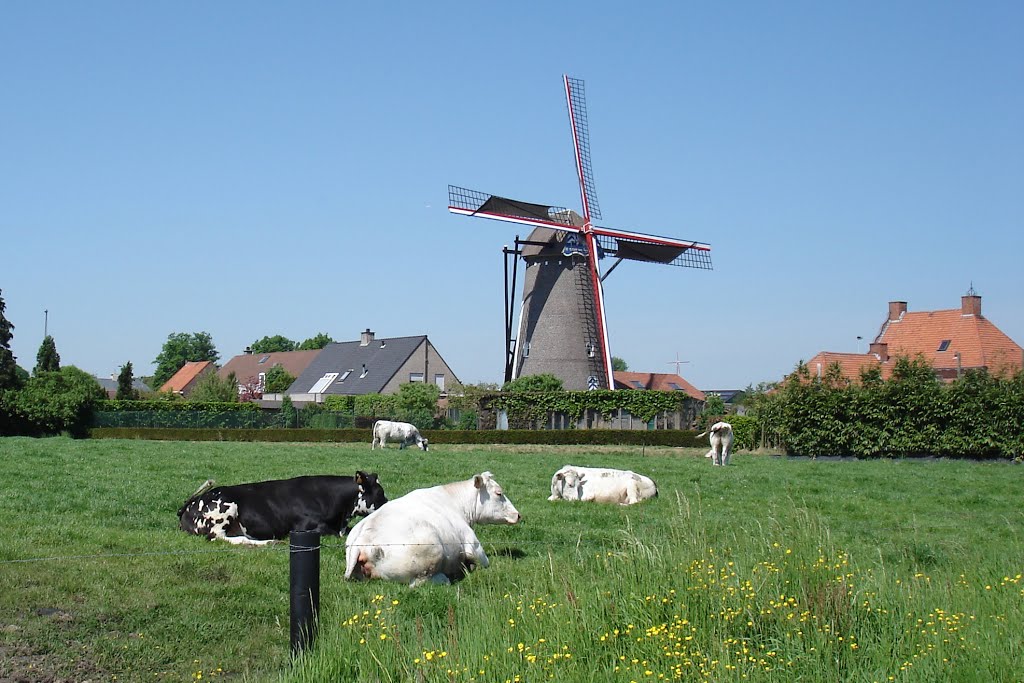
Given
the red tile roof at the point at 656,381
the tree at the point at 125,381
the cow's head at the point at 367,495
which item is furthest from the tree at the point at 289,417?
the cow's head at the point at 367,495

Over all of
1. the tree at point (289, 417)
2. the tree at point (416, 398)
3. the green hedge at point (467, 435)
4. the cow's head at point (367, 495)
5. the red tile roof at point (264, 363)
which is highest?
the red tile roof at point (264, 363)

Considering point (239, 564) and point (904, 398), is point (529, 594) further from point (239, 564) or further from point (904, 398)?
point (904, 398)

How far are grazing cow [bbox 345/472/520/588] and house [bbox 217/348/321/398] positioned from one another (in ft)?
271

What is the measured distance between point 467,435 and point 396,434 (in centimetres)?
481

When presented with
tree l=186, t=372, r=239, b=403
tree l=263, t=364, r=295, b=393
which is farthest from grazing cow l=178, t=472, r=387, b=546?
tree l=263, t=364, r=295, b=393

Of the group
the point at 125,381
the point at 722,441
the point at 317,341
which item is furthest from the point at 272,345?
the point at 722,441

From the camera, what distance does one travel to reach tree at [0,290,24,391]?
44.9m

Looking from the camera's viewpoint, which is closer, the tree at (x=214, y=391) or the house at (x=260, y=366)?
the tree at (x=214, y=391)

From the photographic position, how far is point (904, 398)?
104 feet

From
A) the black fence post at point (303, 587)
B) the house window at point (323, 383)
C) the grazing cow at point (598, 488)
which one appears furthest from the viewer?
the house window at point (323, 383)

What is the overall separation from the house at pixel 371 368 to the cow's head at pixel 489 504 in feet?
197

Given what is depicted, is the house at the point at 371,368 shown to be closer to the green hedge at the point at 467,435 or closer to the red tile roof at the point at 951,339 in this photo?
the green hedge at the point at 467,435

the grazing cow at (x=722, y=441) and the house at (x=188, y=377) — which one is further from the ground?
the house at (x=188, y=377)

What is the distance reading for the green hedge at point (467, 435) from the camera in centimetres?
3866
